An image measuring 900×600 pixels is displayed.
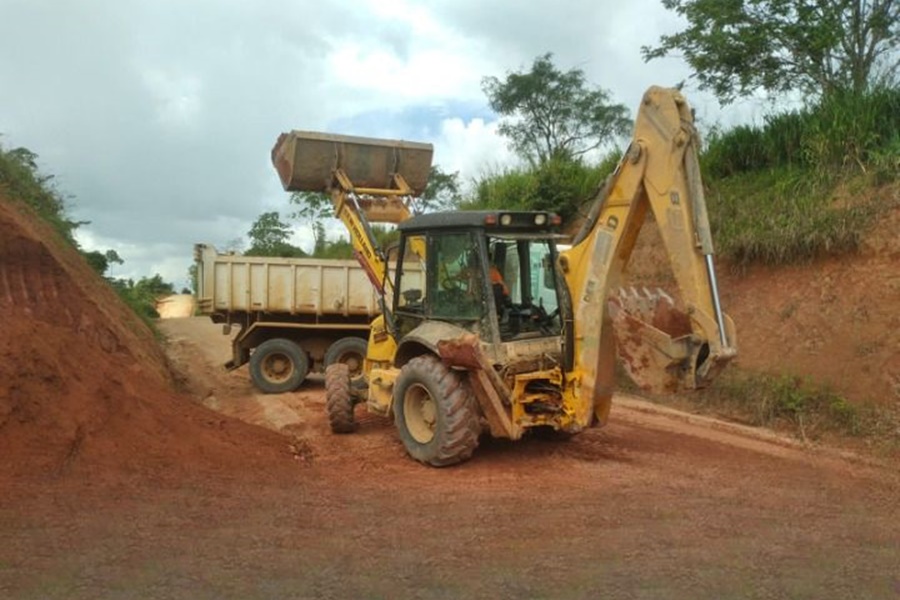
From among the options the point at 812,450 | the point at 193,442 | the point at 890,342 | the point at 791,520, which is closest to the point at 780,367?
the point at 890,342

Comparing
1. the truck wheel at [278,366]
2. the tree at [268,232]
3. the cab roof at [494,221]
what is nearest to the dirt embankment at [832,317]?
the cab roof at [494,221]

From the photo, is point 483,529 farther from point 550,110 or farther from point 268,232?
point 268,232

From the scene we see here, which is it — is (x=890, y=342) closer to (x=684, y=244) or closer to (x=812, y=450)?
(x=812, y=450)

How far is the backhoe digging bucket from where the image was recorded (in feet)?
20.2

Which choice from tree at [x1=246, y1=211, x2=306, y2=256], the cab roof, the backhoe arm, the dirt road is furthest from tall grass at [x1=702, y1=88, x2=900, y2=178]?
tree at [x1=246, y1=211, x2=306, y2=256]

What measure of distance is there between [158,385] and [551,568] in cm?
580

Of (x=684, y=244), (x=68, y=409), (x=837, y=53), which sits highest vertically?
(x=837, y=53)

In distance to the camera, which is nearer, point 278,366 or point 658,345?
point 658,345

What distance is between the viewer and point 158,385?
355 inches

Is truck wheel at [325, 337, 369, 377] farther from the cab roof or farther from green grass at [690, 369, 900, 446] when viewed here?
the cab roof

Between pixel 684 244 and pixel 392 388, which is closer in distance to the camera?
pixel 684 244

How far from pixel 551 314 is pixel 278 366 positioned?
7.31 metres

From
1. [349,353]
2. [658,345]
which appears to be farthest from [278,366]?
[658,345]

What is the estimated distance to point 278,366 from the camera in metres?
13.8
